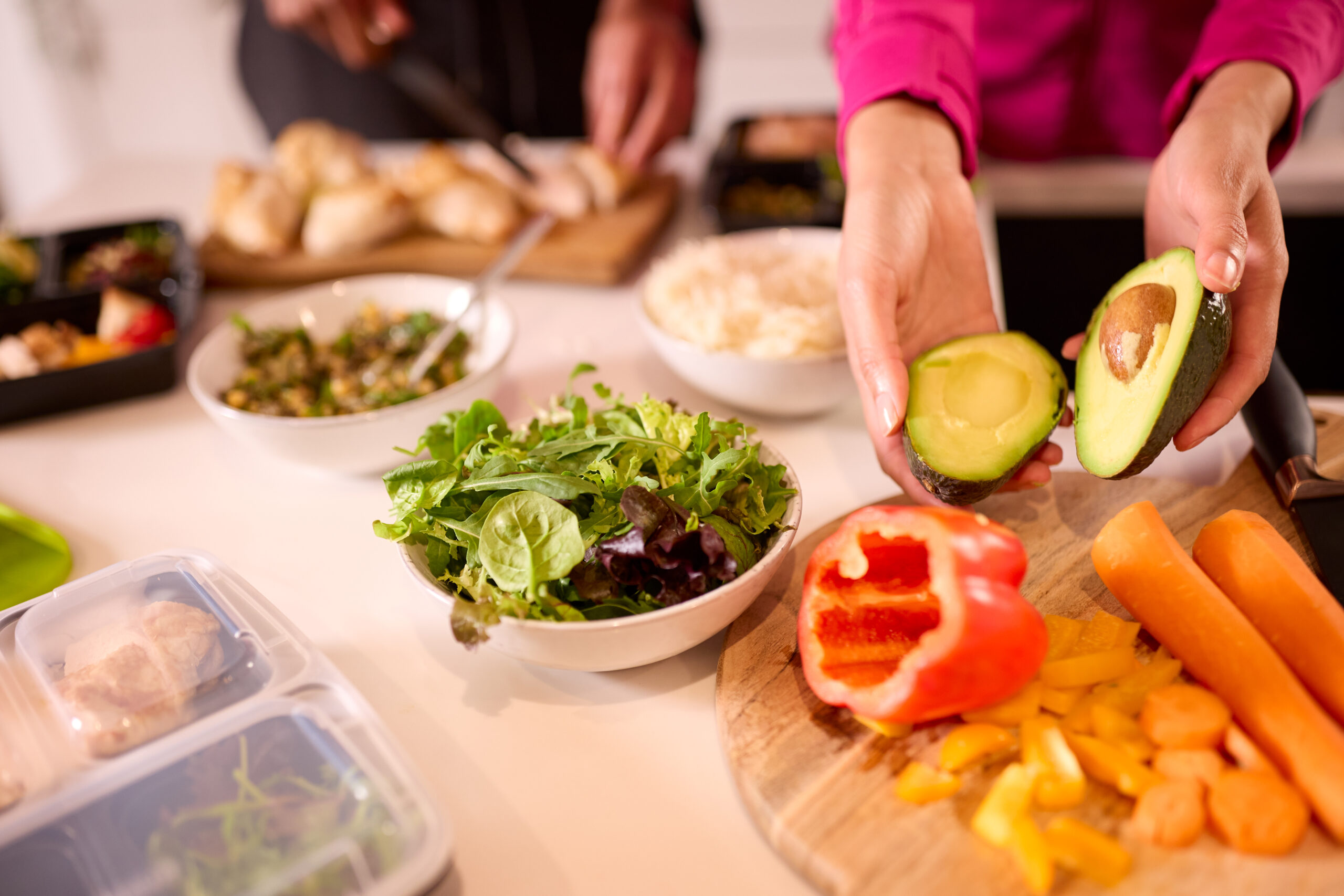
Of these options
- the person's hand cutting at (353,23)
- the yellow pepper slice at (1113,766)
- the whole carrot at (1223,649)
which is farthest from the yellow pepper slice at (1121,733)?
the person's hand cutting at (353,23)

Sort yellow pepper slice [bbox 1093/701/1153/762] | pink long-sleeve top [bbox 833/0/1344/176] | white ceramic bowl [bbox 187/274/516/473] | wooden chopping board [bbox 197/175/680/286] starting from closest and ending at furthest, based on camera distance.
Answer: yellow pepper slice [bbox 1093/701/1153/762], white ceramic bowl [bbox 187/274/516/473], pink long-sleeve top [bbox 833/0/1344/176], wooden chopping board [bbox 197/175/680/286]

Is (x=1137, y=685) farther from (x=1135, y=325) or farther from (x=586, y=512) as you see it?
(x=586, y=512)

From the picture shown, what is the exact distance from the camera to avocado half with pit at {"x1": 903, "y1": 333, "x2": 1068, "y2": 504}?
1094 mm

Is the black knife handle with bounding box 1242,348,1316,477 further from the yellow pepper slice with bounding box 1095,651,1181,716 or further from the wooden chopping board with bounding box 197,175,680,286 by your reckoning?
the wooden chopping board with bounding box 197,175,680,286

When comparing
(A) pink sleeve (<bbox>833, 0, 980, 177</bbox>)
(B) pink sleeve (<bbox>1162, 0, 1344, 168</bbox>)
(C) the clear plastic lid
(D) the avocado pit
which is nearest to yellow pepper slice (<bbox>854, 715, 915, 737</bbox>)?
(D) the avocado pit

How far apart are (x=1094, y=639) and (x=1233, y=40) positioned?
1130 millimetres

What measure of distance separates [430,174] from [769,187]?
855 millimetres

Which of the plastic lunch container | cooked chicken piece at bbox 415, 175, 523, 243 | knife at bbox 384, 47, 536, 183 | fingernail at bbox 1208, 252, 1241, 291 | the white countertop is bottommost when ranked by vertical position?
the white countertop

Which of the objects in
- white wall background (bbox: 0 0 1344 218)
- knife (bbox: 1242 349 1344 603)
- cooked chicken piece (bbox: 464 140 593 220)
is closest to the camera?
knife (bbox: 1242 349 1344 603)

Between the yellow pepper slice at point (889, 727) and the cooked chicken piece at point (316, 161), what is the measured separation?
1.91 m

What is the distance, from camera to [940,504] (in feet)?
3.88

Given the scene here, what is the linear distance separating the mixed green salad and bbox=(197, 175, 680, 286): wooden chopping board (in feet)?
2.97

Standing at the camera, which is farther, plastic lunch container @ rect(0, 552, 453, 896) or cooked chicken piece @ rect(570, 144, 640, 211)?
cooked chicken piece @ rect(570, 144, 640, 211)

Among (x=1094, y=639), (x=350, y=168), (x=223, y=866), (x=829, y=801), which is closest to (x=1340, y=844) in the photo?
(x=1094, y=639)
